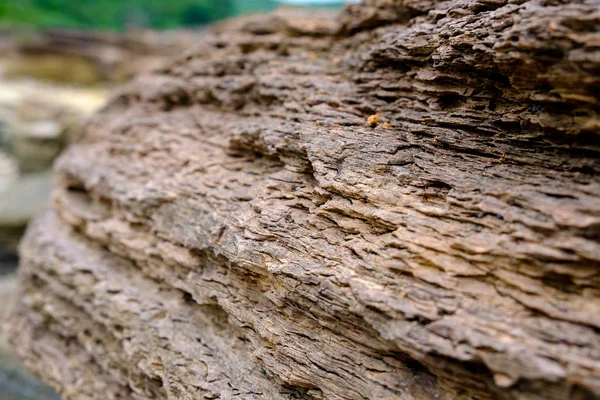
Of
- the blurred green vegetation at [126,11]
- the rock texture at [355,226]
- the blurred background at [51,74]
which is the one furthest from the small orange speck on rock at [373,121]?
the blurred green vegetation at [126,11]

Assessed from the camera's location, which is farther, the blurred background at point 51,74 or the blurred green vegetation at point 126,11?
the blurred green vegetation at point 126,11

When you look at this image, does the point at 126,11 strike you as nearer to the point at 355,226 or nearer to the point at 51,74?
the point at 51,74

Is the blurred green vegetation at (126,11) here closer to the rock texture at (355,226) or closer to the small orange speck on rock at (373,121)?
the rock texture at (355,226)

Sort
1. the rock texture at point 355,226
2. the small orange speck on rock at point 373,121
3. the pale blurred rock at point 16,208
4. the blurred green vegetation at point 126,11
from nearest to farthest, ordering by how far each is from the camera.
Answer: the rock texture at point 355,226
the small orange speck on rock at point 373,121
the pale blurred rock at point 16,208
the blurred green vegetation at point 126,11

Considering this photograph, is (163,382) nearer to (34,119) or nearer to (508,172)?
(508,172)

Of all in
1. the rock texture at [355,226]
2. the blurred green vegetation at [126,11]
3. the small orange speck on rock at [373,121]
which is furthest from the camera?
the blurred green vegetation at [126,11]

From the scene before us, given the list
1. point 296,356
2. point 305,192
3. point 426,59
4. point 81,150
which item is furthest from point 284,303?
point 81,150

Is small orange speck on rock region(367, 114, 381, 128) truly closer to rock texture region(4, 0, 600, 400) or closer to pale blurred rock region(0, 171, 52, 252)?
rock texture region(4, 0, 600, 400)
